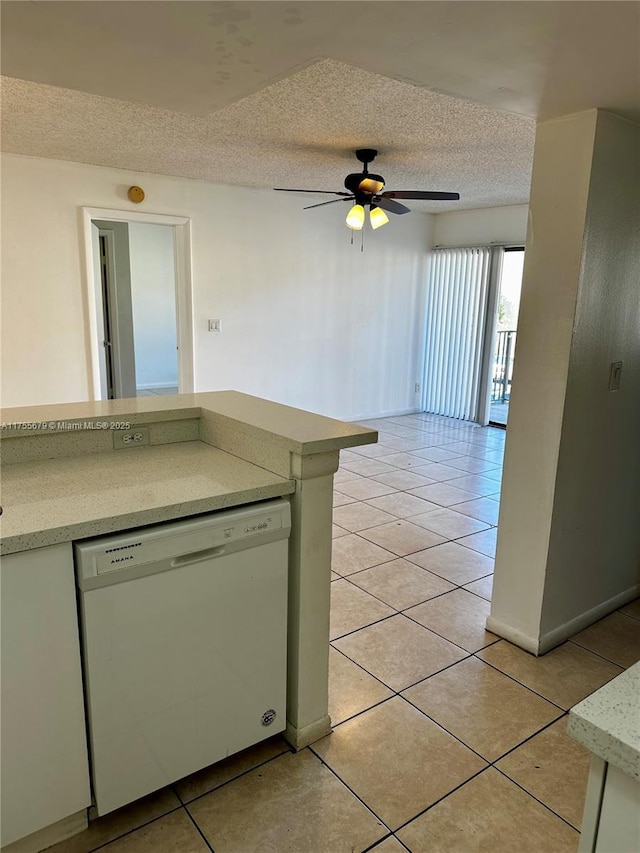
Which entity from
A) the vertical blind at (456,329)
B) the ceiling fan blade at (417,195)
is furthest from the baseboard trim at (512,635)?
the vertical blind at (456,329)

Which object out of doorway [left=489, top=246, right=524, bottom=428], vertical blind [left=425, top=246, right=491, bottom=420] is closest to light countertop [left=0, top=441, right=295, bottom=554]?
doorway [left=489, top=246, right=524, bottom=428]

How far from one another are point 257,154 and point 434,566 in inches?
119

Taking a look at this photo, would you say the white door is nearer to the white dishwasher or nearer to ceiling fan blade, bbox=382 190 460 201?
ceiling fan blade, bbox=382 190 460 201

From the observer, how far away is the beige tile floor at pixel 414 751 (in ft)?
5.12

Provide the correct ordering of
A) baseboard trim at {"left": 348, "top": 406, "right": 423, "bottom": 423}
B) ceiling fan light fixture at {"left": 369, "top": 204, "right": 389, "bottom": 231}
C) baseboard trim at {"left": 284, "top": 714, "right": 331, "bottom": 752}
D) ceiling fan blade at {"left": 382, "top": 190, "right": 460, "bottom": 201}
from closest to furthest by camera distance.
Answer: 1. baseboard trim at {"left": 284, "top": 714, "right": 331, "bottom": 752}
2. ceiling fan blade at {"left": 382, "top": 190, "right": 460, "bottom": 201}
3. ceiling fan light fixture at {"left": 369, "top": 204, "right": 389, "bottom": 231}
4. baseboard trim at {"left": 348, "top": 406, "right": 423, "bottom": 423}

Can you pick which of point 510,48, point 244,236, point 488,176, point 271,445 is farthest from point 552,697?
point 244,236

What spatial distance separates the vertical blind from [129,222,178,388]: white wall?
3.76 m

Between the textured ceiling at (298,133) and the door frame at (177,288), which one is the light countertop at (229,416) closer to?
the textured ceiling at (298,133)

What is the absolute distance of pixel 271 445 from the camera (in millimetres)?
1781

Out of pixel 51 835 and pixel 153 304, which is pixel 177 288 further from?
pixel 51 835

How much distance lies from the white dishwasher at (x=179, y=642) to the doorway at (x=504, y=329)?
202 inches

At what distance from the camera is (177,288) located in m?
5.21

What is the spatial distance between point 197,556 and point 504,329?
20.8 feet

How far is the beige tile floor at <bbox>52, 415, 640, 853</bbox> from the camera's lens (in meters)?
1.56
